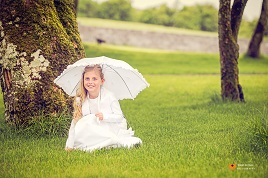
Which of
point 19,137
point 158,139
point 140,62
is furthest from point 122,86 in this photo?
point 140,62

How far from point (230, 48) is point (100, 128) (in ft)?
20.0

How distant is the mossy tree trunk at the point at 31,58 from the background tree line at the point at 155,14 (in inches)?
2587

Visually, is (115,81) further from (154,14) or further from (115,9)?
(154,14)

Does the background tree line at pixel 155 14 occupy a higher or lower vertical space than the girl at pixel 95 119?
higher

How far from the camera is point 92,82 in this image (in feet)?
21.5

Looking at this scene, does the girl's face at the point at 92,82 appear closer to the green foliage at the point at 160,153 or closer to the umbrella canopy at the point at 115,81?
the umbrella canopy at the point at 115,81

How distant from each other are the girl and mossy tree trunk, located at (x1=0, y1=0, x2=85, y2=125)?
50.0 inches

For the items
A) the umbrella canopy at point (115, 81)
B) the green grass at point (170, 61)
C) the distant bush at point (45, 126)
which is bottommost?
the green grass at point (170, 61)

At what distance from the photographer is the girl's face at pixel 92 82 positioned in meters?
6.56

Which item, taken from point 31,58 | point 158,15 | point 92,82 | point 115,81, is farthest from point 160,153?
point 158,15

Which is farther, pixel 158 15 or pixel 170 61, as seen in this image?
pixel 158 15

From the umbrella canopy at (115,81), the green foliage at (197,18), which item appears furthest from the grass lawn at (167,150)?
the green foliage at (197,18)

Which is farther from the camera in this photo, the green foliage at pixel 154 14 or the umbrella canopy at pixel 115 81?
the green foliage at pixel 154 14

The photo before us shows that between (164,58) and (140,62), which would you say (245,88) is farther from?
(164,58)
